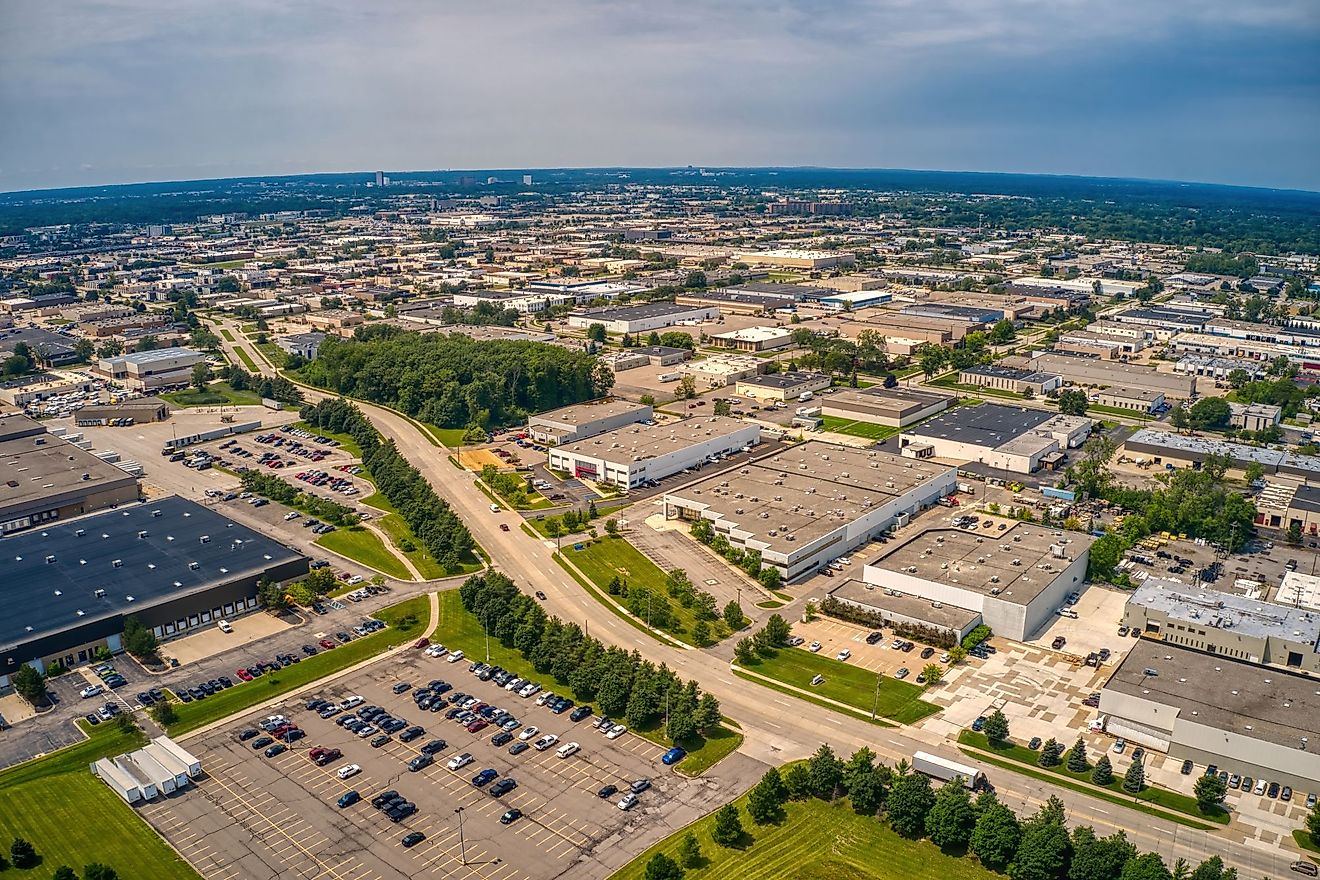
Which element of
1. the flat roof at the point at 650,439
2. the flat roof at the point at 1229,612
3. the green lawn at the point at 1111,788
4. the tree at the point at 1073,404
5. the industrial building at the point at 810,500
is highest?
the tree at the point at 1073,404

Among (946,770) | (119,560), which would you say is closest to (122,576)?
(119,560)

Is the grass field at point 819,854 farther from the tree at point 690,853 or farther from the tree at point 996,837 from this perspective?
the tree at point 996,837

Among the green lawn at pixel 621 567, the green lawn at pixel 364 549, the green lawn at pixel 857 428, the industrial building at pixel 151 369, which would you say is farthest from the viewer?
the industrial building at pixel 151 369

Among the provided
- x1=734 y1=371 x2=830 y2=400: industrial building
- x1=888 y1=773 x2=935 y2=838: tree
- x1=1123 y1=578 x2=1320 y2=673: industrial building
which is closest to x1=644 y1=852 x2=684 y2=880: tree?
x1=888 y1=773 x2=935 y2=838: tree

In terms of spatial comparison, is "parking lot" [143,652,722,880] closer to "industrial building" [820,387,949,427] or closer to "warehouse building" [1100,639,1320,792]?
"warehouse building" [1100,639,1320,792]

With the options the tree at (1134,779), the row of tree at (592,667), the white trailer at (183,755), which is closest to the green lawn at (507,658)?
the row of tree at (592,667)

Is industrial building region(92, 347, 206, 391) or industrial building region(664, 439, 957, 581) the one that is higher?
industrial building region(92, 347, 206, 391)
